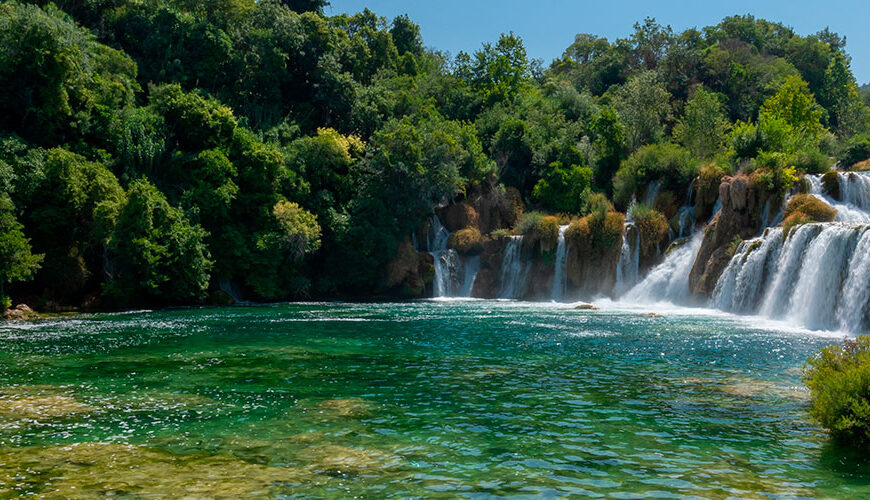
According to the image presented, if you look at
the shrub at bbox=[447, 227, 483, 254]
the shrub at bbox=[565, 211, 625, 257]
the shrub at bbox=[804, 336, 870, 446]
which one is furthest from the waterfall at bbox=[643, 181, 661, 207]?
the shrub at bbox=[804, 336, 870, 446]

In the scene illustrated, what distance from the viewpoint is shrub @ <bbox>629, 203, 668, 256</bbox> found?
4122 cm

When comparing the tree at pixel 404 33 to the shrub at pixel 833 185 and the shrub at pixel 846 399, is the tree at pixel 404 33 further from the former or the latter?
the shrub at pixel 846 399

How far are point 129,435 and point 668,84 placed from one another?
72851 mm

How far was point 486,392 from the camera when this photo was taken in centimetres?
1327

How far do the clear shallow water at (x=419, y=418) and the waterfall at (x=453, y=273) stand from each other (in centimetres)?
2544

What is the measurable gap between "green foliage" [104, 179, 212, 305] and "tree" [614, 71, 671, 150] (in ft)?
125

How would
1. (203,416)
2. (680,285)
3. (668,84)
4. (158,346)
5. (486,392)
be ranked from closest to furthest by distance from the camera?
(203,416) → (486,392) → (158,346) → (680,285) → (668,84)

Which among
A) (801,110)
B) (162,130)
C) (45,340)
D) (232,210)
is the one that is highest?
(801,110)

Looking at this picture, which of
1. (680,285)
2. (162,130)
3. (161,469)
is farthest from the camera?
(162,130)

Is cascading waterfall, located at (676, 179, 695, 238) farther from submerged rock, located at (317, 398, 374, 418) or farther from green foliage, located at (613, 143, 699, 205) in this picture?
submerged rock, located at (317, 398, 374, 418)

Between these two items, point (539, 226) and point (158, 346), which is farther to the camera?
point (539, 226)

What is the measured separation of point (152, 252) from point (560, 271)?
26699 millimetres

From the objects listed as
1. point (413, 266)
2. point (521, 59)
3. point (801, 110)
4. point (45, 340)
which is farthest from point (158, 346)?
point (521, 59)

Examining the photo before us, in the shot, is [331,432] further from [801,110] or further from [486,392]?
[801,110]
